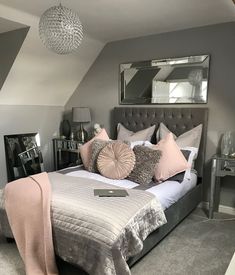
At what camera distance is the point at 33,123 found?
432 cm

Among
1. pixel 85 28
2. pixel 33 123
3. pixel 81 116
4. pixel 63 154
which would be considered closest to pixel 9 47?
pixel 85 28

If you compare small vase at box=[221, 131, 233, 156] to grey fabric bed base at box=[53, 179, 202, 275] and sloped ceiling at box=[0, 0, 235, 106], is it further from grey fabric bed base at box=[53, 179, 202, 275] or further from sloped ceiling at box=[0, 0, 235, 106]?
sloped ceiling at box=[0, 0, 235, 106]

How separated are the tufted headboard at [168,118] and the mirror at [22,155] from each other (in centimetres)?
146

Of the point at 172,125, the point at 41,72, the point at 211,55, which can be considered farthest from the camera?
the point at 41,72

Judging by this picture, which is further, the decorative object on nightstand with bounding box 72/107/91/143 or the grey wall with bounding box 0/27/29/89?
the decorative object on nightstand with bounding box 72/107/91/143

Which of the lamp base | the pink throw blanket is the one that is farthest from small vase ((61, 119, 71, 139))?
the pink throw blanket

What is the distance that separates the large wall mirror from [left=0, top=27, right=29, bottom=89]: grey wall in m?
1.57

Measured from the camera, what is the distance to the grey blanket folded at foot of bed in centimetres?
172

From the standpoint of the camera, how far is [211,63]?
10.8ft

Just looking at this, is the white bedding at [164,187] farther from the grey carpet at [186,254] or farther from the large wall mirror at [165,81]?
the large wall mirror at [165,81]

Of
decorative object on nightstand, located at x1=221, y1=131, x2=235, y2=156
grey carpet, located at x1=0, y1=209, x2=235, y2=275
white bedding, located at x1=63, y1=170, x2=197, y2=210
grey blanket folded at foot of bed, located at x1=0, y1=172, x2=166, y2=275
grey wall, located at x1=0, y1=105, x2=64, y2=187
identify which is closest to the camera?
grey blanket folded at foot of bed, located at x1=0, y1=172, x2=166, y2=275

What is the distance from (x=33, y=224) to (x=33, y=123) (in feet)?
8.56

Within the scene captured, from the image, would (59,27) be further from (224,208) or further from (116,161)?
(224,208)

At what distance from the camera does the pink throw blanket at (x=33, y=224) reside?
6.43 ft
